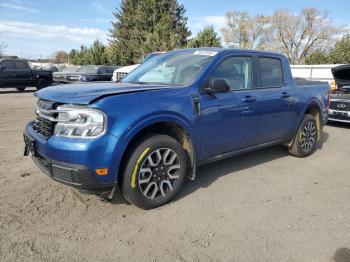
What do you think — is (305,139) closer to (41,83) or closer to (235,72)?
(235,72)

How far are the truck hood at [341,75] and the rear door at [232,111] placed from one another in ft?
20.0

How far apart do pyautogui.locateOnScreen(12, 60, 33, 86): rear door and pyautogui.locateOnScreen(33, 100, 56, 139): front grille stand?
51.0 ft

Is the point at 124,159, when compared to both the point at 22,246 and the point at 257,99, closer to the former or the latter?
the point at 22,246

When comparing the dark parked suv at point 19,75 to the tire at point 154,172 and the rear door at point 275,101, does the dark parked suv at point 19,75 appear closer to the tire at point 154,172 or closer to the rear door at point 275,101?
the rear door at point 275,101

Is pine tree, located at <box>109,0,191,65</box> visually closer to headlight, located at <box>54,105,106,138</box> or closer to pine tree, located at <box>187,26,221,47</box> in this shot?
pine tree, located at <box>187,26,221,47</box>

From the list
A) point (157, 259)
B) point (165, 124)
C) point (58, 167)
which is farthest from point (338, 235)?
point (58, 167)

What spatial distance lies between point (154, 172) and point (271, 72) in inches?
105

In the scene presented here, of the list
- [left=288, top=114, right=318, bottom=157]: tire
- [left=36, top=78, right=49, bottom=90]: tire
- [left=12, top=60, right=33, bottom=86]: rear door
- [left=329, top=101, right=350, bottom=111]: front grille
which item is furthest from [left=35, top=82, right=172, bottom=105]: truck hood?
[left=36, top=78, right=49, bottom=90]: tire

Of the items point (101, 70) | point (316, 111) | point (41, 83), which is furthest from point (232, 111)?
point (101, 70)

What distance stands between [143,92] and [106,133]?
640 mm

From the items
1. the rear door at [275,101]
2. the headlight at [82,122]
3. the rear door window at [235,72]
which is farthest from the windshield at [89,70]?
the headlight at [82,122]

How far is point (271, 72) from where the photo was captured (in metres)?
5.18

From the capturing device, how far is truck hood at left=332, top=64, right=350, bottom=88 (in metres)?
9.58

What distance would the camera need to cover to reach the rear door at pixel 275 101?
4.88 m
